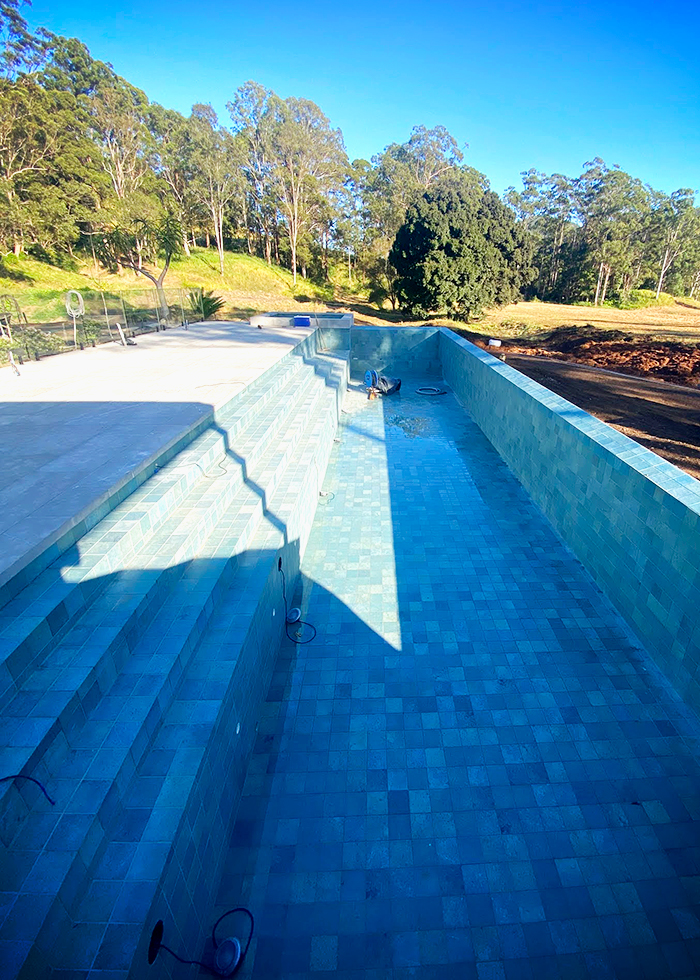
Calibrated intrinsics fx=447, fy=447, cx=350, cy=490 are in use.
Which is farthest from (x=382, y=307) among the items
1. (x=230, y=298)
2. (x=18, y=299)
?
(x=18, y=299)

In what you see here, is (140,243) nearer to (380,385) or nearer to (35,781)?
(380,385)

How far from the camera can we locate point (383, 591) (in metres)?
4.22

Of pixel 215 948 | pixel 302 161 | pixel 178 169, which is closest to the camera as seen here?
pixel 215 948

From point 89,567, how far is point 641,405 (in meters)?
8.62

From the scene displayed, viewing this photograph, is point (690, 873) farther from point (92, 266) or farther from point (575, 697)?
point (92, 266)

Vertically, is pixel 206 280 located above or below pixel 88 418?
above

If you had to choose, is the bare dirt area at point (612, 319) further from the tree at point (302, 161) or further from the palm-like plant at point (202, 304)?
the tree at point (302, 161)

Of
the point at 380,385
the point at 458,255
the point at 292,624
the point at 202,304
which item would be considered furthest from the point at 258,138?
the point at 292,624

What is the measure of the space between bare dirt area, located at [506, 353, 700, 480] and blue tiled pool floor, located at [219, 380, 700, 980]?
9.53 ft

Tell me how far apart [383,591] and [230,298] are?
80.4 ft

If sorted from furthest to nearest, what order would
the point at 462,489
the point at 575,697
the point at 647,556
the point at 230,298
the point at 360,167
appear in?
the point at 360,167 < the point at 230,298 < the point at 462,489 < the point at 647,556 < the point at 575,697

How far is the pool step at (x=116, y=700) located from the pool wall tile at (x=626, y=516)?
9.58ft

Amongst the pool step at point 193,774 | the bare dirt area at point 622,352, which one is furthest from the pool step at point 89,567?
the bare dirt area at point 622,352

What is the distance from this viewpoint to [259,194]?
105 ft
